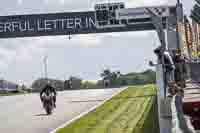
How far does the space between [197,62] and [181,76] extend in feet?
12.1

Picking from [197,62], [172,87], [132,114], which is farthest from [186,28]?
[172,87]

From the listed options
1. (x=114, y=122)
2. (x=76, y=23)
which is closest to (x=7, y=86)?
(x=76, y=23)

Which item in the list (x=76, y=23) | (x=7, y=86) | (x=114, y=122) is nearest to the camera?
(x=114, y=122)

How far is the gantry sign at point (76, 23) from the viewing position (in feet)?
166

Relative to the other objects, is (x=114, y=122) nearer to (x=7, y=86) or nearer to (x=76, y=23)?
(x=76, y=23)

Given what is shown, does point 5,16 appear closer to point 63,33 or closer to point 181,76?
point 63,33

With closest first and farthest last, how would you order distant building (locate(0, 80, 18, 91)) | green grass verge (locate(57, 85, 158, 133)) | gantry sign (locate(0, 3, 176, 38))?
1. green grass verge (locate(57, 85, 158, 133))
2. gantry sign (locate(0, 3, 176, 38))
3. distant building (locate(0, 80, 18, 91))

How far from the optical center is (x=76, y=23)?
5172 cm

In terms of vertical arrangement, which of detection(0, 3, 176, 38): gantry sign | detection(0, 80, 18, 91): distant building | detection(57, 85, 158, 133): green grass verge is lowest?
detection(57, 85, 158, 133): green grass verge

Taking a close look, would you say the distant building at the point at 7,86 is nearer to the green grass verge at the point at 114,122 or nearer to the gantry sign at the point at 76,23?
the gantry sign at the point at 76,23

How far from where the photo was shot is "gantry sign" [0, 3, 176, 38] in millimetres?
50625

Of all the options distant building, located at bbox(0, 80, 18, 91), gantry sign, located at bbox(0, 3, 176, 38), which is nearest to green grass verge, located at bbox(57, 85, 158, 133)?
gantry sign, located at bbox(0, 3, 176, 38)

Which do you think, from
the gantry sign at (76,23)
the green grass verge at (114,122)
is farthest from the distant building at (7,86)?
the green grass verge at (114,122)

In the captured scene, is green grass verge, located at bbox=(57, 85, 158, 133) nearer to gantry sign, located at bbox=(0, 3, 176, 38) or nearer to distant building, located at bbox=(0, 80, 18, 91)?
gantry sign, located at bbox=(0, 3, 176, 38)
